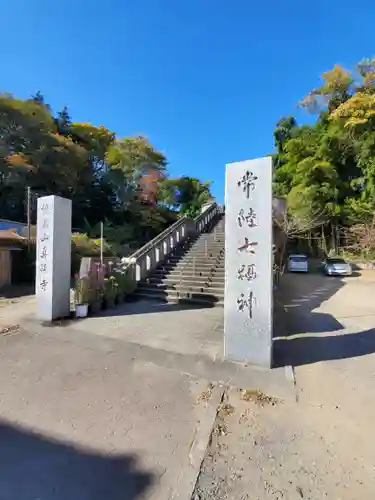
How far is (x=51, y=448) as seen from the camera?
251 centimetres

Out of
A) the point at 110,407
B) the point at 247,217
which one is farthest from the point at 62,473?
the point at 247,217

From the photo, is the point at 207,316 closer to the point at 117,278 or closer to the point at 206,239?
the point at 117,278

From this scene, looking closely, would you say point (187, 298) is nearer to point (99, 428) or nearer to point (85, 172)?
point (99, 428)

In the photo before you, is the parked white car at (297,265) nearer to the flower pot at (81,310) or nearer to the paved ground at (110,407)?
the paved ground at (110,407)

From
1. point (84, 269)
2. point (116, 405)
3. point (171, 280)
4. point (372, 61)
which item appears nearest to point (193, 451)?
point (116, 405)

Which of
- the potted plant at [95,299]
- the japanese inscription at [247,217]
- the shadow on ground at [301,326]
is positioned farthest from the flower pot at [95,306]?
the japanese inscription at [247,217]

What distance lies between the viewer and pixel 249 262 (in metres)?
4.26

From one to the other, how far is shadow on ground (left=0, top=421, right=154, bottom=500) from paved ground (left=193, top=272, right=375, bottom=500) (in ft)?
1.98

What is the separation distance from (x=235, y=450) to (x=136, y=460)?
0.92 metres

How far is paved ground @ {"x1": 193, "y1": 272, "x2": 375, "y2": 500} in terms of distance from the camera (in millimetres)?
2117

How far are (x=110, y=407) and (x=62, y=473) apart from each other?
0.94 meters

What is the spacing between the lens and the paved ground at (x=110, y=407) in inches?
86.1

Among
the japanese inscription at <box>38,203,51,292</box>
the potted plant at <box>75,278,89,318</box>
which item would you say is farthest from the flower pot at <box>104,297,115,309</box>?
the japanese inscription at <box>38,203,51,292</box>

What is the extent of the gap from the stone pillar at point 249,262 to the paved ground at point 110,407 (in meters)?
0.39
